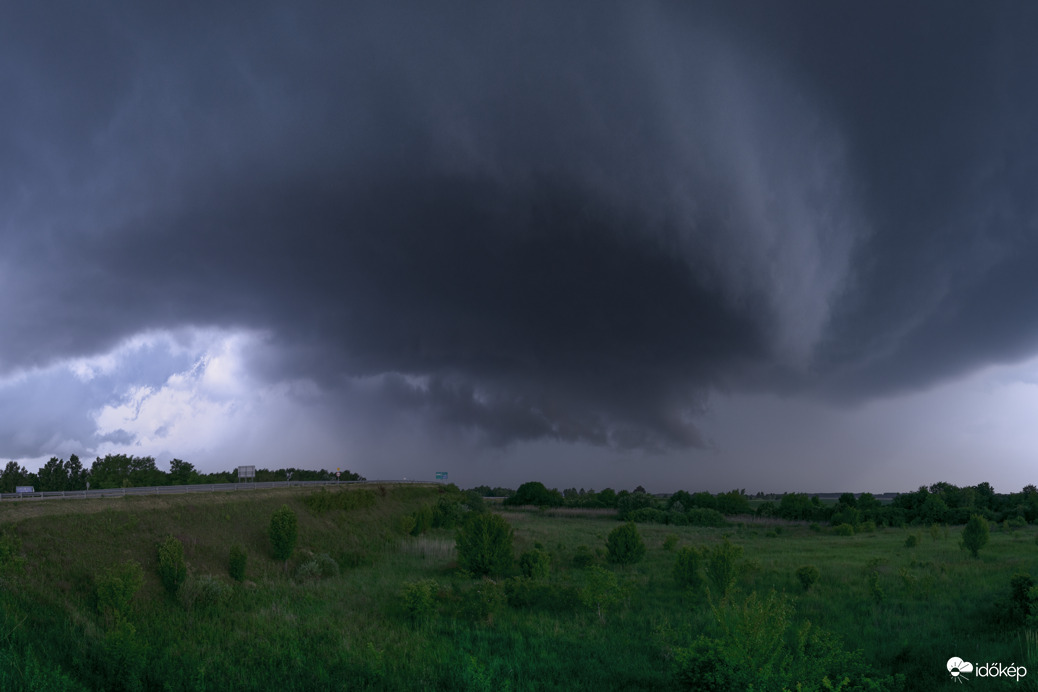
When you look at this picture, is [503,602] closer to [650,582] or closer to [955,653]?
[650,582]

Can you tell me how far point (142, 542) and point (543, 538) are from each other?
1269 inches

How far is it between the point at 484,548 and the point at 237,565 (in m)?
13.0

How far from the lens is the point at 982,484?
9419 cm

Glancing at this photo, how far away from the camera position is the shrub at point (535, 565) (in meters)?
29.4

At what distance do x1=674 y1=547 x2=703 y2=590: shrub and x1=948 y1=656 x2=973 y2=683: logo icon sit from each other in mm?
11699

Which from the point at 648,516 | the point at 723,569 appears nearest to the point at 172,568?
the point at 723,569

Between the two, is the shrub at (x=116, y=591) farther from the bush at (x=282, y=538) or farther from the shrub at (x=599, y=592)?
the shrub at (x=599, y=592)

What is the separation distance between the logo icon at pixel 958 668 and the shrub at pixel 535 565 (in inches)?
710

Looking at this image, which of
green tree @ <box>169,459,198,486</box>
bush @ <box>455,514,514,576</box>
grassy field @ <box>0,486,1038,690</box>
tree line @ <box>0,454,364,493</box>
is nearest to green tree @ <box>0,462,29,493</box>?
tree line @ <box>0,454,364,493</box>

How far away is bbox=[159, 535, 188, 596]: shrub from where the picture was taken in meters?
24.2

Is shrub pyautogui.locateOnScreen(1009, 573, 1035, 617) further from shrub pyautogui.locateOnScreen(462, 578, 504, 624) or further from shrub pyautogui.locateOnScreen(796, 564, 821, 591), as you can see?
shrub pyautogui.locateOnScreen(462, 578, 504, 624)

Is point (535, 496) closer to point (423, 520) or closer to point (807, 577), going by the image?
point (423, 520)

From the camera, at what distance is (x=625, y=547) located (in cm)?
3478

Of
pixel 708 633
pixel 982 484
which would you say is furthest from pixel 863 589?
pixel 982 484
